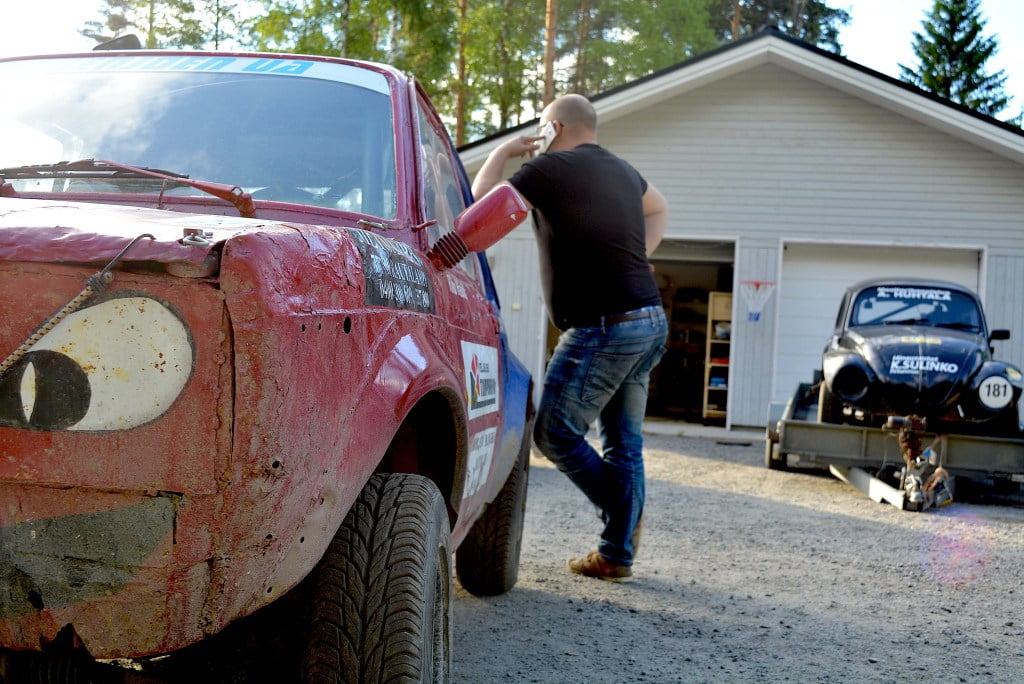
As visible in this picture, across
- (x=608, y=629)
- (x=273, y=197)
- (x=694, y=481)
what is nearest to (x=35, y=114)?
(x=273, y=197)

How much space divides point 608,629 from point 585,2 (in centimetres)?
3541

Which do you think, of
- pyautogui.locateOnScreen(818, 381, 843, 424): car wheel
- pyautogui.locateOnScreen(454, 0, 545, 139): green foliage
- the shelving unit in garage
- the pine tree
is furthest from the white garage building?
the pine tree

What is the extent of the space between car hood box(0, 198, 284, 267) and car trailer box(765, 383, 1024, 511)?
296 inches

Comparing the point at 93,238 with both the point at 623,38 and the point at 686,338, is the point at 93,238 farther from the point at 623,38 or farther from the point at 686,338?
the point at 623,38

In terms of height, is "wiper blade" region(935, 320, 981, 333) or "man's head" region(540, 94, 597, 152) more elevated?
"man's head" region(540, 94, 597, 152)

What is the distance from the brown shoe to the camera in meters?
5.04

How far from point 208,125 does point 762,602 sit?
3346mm

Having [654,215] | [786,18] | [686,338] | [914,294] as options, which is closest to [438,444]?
[654,215]

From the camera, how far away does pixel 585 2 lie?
121 feet

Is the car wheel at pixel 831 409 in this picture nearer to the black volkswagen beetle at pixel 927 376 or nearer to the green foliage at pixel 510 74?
the black volkswagen beetle at pixel 927 376

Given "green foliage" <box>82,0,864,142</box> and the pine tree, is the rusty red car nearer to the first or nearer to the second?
"green foliage" <box>82,0,864,142</box>

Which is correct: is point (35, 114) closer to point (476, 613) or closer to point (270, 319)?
point (270, 319)

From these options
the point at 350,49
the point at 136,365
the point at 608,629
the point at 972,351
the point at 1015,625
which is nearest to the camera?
the point at 136,365

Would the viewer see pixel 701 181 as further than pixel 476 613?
Yes
